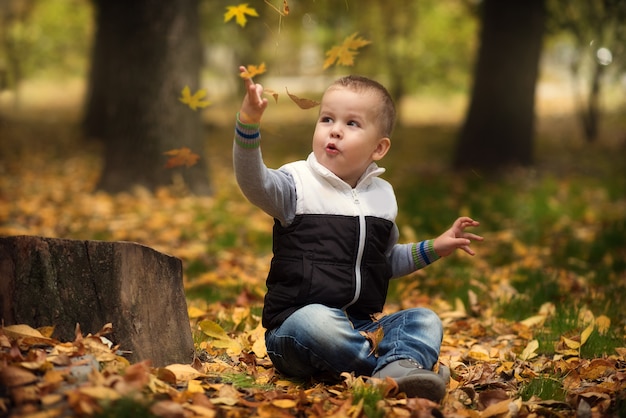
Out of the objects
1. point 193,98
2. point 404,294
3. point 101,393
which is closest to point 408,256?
point 193,98

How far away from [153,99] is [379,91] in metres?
4.80

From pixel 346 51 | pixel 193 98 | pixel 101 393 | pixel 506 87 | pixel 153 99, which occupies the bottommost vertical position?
pixel 101 393

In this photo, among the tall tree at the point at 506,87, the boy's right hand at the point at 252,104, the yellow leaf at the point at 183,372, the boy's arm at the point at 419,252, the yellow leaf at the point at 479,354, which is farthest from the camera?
the tall tree at the point at 506,87

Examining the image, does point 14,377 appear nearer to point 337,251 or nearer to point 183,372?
point 183,372

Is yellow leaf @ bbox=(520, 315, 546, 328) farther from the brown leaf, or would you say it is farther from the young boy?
the brown leaf

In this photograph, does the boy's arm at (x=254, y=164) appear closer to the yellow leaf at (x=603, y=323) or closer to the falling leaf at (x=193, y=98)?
the falling leaf at (x=193, y=98)

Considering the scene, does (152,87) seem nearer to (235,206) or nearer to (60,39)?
(235,206)

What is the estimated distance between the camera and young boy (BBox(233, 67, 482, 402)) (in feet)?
8.98

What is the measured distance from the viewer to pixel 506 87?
955cm

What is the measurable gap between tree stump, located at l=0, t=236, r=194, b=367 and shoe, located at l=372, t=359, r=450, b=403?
0.94 metres

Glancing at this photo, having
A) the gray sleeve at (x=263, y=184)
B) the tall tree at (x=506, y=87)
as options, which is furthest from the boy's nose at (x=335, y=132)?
the tall tree at (x=506, y=87)

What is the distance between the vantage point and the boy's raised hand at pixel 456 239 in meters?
3.02

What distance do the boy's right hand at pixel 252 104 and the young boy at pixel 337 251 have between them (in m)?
0.12

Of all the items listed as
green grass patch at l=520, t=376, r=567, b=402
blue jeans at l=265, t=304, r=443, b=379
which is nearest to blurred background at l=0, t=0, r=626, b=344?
green grass patch at l=520, t=376, r=567, b=402
